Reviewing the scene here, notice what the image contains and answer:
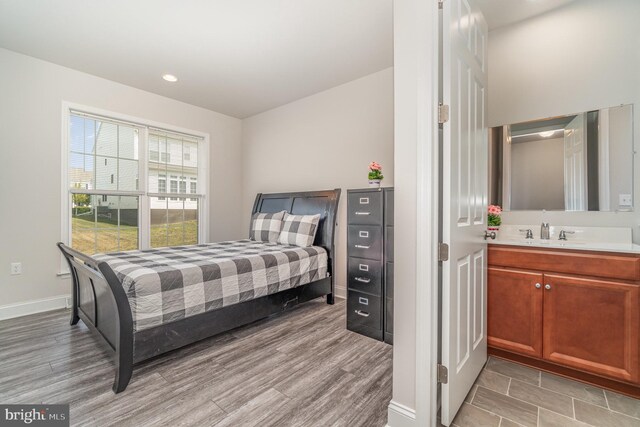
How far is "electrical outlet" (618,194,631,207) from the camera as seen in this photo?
1.98 m

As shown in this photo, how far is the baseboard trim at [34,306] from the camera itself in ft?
9.41

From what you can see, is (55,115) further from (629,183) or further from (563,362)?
(629,183)

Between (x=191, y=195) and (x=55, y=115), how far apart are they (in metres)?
1.83

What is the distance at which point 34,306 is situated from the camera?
3.03 meters

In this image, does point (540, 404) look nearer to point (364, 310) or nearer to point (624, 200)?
point (364, 310)

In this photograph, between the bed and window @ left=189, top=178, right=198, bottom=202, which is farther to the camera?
window @ left=189, top=178, right=198, bottom=202

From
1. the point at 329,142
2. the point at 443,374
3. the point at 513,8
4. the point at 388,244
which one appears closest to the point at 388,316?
the point at 388,244

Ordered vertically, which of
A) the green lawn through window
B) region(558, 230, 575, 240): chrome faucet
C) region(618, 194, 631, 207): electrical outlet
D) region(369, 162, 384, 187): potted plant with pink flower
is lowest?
the green lawn through window

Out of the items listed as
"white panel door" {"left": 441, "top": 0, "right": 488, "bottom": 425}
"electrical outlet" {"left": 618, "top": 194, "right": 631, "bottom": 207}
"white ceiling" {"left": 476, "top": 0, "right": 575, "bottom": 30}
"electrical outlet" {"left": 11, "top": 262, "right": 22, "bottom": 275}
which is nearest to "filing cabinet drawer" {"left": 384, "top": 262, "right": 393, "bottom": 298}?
"white panel door" {"left": 441, "top": 0, "right": 488, "bottom": 425}

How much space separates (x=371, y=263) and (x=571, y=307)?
54.0 inches

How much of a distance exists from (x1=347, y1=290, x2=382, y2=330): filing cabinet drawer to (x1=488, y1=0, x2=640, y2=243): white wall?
1.39 meters

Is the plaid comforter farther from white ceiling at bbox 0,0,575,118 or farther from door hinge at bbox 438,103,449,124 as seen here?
white ceiling at bbox 0,0,575,118

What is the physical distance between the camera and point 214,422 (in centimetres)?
147

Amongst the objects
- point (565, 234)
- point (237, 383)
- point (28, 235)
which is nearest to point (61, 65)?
point (28, 235)
